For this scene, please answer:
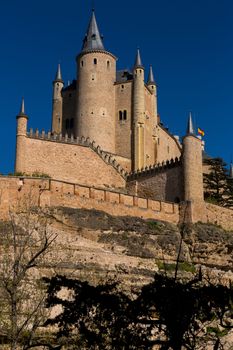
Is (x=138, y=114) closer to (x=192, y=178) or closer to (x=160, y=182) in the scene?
(x=160, y=182)

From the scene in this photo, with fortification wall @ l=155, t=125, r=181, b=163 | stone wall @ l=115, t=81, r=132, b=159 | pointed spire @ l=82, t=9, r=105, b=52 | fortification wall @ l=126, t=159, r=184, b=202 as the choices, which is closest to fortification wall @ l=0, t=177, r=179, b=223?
fortification wall @ l=126, t=159, r=184, b=202

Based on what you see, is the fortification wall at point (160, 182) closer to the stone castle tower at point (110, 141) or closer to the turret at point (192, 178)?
the stone castle tower at point (110, 141)

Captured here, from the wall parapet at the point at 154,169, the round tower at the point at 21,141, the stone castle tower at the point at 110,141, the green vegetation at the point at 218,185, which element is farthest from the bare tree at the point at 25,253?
the green vegetation at the point at 218,185

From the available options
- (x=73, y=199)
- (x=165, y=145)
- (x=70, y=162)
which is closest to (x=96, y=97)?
(x=165, y=145)

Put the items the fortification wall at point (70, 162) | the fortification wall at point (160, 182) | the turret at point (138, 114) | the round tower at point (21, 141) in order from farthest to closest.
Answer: the turret at point (138, 114) → the fortification wall at point (160, 182) → the fortification wall at point (70, 162) → the round tower at point (21, 141)

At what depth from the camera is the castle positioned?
5297cm

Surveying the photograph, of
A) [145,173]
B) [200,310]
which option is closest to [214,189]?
[145,173]

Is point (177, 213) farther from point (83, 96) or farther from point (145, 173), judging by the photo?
point (83, 96)

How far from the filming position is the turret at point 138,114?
204 ft

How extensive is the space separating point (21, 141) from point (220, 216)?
60.3ft

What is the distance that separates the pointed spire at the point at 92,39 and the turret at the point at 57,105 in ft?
16.0

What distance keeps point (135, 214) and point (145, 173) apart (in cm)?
1015

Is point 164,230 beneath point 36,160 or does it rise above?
beneath

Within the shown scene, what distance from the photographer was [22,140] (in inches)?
2068
